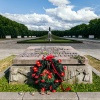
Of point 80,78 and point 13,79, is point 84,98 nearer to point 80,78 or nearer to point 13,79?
point 80,78

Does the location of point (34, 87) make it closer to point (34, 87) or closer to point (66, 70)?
point (34, 87)

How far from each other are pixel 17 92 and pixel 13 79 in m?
0.73

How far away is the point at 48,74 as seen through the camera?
4.87 m

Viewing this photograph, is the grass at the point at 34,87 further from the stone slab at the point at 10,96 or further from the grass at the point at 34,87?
the stone slab at the point at 10,96

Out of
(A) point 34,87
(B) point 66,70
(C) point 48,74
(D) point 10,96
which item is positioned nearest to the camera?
(D) point 10,96

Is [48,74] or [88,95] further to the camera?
[48,74]

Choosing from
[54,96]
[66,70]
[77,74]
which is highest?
[66,70]

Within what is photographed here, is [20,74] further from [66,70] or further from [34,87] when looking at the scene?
[66,70]

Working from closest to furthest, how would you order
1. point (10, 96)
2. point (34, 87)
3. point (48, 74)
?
point (10, 96) → point (48, 74) → point (34, 87)

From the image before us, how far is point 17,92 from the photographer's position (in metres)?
4.77

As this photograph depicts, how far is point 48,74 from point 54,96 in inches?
22.1

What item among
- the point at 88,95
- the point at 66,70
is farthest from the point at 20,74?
the point at 88,95

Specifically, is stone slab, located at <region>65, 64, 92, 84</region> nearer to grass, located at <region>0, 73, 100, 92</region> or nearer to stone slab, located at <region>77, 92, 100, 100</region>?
grass, located at <region>0, 73, 100, 92</region>

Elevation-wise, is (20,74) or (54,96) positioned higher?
(20,74)
